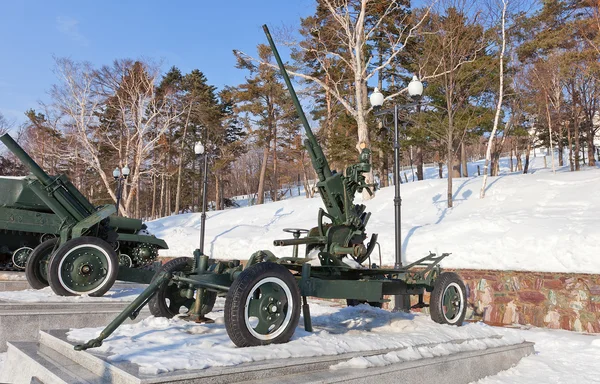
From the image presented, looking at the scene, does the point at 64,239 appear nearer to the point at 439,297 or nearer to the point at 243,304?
the point at 243,304

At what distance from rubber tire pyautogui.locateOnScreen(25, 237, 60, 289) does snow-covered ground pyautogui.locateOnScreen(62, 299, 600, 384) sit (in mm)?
4352

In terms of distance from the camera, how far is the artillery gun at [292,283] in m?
3.88

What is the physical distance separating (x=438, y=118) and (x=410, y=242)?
1094 cm

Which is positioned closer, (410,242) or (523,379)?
(523,379)

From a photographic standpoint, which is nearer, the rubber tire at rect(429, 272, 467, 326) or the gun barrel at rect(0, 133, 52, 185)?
the rubber tire at rect(429, 272, 467, 326)

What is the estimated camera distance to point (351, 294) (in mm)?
4820

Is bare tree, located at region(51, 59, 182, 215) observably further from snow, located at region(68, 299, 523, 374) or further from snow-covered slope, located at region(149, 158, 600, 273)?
snow, located at region(68, 299, 523, 374)

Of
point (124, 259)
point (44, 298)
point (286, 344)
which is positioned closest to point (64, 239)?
point (44, 298)

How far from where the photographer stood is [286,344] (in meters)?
3.98

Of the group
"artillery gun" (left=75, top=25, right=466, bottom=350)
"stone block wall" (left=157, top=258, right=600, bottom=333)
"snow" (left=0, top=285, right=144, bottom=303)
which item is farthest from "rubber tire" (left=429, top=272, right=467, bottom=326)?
"snow" (left=0, top=285, right=144, bottom=303)

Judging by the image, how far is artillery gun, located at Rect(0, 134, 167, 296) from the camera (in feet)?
23.8

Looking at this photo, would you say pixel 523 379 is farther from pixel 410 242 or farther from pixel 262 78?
pixel 262 78

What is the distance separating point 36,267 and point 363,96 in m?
16.4

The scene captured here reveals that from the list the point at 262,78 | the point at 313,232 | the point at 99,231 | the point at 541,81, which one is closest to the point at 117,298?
the point at 99,231
